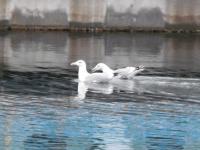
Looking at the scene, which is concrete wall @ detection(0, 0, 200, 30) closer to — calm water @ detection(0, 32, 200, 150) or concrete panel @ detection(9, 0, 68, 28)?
concrete panel @ detection(9, 0, 68, 28)

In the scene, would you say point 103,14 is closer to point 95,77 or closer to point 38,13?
point 38,13

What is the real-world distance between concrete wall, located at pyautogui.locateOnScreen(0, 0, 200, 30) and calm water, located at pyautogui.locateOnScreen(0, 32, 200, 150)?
32.8 ft

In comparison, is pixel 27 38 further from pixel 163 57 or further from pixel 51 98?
pixel 51 98

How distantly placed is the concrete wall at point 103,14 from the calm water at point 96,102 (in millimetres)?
10001

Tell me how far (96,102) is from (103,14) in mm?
27118

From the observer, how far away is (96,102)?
20281mm

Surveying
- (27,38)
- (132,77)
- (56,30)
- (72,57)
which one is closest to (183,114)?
(132,77)

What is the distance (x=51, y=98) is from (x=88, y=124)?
3.76 meters

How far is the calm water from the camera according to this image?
50.8ft

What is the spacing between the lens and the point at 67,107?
1923cm

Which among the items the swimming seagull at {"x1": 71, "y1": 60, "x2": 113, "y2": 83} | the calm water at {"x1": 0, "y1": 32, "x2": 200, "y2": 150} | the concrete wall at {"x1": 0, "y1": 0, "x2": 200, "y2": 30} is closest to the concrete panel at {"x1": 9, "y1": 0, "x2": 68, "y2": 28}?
the concrete wall at {"x1": 0, "y1": 0, "x2": 200, "y2": 30}

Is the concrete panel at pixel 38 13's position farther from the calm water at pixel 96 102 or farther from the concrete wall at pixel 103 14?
the calm water at pixel 96 102

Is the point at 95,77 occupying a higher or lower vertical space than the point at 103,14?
lower

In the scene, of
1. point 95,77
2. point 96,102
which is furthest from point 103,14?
point 96,102
